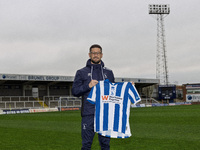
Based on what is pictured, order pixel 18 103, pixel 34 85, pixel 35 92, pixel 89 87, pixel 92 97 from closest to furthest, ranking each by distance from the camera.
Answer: pixel 89 87 < pixel 92 97 < pixel 18 103 < pixel 35 92 < pixel 34 85

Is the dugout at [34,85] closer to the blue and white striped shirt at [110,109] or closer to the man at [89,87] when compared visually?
the man at [89,87]

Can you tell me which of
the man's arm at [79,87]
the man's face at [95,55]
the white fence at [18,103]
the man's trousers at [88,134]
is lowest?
the white fence at [18,103]

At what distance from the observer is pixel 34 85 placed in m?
48.7

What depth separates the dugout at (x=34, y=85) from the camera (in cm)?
4362

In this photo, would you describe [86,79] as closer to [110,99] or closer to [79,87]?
[79,87]

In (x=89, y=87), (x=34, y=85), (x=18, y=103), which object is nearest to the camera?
(x=89, y=87)

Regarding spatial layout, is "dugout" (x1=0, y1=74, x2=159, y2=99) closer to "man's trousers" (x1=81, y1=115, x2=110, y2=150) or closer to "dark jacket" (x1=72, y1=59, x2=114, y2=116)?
"dark jacket" (x1=72, y1=59, x2=114, y2=116)

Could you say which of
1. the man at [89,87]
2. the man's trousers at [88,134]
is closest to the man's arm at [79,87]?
the man at [89,87]

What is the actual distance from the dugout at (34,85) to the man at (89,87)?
129ft

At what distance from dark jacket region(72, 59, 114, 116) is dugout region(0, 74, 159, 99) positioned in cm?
3940

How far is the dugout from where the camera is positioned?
143 feet

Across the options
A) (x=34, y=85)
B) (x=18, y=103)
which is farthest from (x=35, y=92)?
(x=18, y=103)

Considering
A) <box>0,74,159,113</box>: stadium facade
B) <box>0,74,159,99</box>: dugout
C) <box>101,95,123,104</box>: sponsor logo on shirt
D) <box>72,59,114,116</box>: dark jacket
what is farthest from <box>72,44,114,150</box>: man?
<box>0,74,159,99</box>: dugout

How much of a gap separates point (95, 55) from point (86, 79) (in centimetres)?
41
